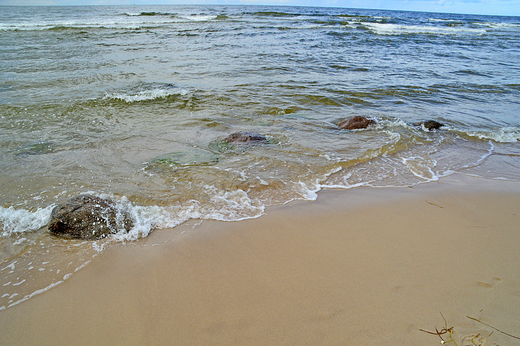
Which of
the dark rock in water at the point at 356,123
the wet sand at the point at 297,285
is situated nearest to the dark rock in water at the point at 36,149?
the wet sand at the point at 297,285

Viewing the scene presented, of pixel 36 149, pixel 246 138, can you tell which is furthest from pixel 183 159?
Answer: pixel 36 149

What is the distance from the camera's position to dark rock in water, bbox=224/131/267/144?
5.01 m

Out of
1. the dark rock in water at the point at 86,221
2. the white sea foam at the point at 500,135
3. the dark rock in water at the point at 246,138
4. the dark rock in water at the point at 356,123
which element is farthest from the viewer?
the dark rock in water at the point at 356,123

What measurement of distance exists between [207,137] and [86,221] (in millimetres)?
Answer: 2814

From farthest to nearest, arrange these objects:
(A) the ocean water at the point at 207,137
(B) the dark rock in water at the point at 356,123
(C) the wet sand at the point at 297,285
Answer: (B) the dark rock in water at the point at 356,123 → (A) the ocean water at the point at 207,137 → (C) the wet sand at the point at 297,285

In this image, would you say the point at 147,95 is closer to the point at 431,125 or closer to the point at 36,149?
the point at 36,149

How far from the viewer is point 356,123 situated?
19.3 ft

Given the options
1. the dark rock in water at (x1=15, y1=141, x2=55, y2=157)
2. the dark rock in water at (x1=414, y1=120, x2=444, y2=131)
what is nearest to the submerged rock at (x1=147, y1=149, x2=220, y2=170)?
the dark rock in water at (x1=15, y1=141, x2=55, y2=157)

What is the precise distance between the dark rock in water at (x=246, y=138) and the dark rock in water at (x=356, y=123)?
1825mm

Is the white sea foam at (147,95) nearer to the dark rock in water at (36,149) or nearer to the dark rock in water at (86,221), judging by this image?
the dark rock in water at (36,149)

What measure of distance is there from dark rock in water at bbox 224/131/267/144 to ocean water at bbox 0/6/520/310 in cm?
16

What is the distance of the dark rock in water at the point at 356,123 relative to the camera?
5848 millimetres

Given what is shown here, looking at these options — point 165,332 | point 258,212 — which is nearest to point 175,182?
point 258,212

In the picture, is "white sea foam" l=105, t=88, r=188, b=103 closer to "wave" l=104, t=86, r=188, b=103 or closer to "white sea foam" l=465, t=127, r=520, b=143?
"wave" l=104, t=86, r=188, b=103
